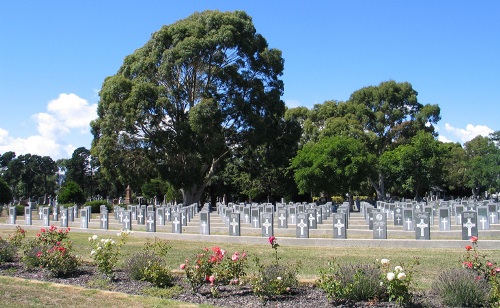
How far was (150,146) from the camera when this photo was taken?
41.4m

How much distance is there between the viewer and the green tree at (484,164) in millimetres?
50062

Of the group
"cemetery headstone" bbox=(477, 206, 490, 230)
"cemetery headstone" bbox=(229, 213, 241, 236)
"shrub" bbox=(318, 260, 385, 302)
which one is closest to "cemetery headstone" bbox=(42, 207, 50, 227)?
"cemetery headstone" bbox=(229, 213, 241, 236)

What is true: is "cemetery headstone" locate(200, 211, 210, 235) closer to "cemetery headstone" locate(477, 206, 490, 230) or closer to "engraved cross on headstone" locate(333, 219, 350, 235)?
"engraved cross on headstone" locate(333, 219, 350, 235)

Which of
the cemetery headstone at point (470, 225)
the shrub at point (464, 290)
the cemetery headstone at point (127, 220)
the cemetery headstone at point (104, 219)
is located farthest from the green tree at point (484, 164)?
the shrub at point (464, 290)

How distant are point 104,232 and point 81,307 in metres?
15.3

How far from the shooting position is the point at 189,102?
42656 millimetres

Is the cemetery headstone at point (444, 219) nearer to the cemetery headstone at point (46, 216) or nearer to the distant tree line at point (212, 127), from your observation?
the distant tree line at point (212, 127)

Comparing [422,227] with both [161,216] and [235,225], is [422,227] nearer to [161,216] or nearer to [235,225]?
[235,225]

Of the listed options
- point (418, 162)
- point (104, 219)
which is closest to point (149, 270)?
point (104, 219)

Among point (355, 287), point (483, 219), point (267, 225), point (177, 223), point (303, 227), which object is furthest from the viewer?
point (177, 223)

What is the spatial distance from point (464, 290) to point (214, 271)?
4.19 metres

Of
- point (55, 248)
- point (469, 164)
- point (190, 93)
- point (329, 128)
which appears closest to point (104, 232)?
point (55, 248)

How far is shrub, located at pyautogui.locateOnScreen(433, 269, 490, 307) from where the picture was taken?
7.12m

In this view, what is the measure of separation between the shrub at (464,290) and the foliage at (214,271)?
3497mm
